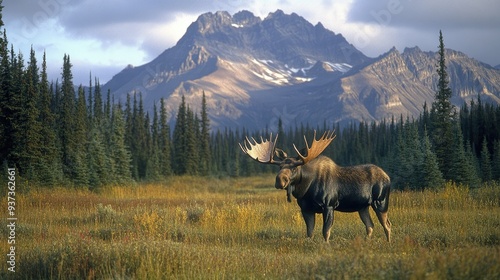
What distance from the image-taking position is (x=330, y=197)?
34.8ft

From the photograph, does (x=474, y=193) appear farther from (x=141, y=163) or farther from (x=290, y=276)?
(x=141, y=163)

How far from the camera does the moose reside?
34.6ft

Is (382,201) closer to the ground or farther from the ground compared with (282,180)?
closer to the ground

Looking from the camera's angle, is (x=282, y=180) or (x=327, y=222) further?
(x=327, y=222)

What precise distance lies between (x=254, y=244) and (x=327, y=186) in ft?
7.27

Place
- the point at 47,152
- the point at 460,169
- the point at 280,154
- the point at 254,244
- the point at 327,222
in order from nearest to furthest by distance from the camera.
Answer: the point at 327,222 < the point at 280,154 < the point at 254,244 < the point at 460,169 < the point at 47,152

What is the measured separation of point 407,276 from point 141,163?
5766 centimetres

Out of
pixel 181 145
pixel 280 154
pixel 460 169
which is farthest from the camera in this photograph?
pixel 181 145

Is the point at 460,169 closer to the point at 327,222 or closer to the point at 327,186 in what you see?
the point at 327,186

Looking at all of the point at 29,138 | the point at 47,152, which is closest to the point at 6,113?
the point at 29,138

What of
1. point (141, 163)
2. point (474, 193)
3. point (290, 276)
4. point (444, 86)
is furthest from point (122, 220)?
point (141, 163)

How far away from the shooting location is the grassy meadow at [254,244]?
653 cm

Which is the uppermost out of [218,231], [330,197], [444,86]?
[444,86]

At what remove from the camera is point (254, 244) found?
37.5 ft
